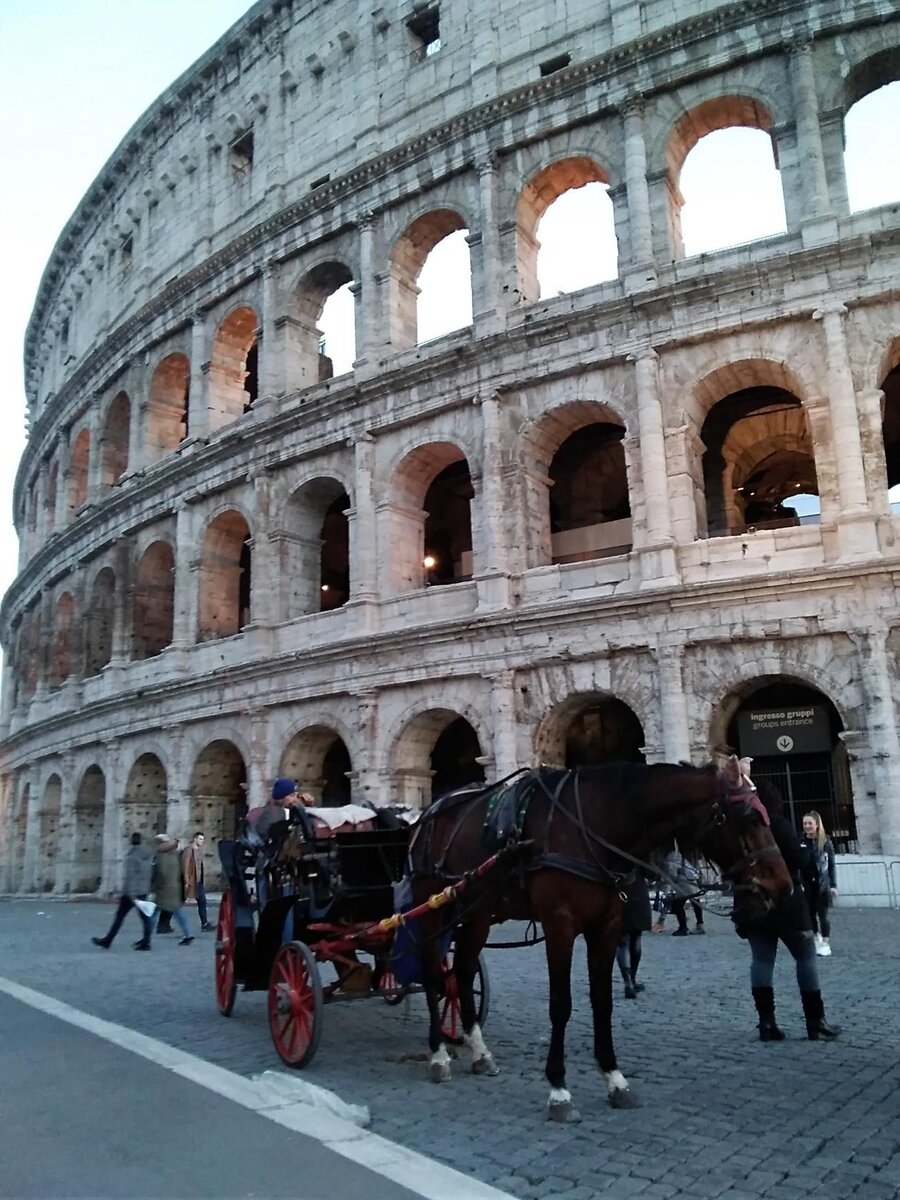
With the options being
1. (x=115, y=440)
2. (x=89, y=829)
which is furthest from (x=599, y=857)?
(x=115, y=440)

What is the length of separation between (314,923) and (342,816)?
0.86 m

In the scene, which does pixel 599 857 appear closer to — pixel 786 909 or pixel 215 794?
pixel 786 909

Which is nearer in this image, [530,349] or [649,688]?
[649,688]

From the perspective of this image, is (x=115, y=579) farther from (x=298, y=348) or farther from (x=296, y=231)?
(x=296, y=231)

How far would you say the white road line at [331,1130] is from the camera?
3652mm

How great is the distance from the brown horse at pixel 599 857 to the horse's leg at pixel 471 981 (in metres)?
0.01

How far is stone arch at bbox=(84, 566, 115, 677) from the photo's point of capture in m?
26.0

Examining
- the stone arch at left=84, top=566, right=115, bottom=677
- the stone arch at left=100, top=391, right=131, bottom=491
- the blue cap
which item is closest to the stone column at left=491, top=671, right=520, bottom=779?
the blue cap

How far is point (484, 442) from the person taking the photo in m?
17.4

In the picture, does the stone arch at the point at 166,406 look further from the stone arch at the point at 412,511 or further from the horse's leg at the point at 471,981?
the horse's leg at the point at 471,981

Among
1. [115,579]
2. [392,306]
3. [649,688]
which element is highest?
[392,306]

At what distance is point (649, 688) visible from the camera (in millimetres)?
15195

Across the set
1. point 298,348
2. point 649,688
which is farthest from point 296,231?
point 649,688

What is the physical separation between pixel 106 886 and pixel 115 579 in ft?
24.5
